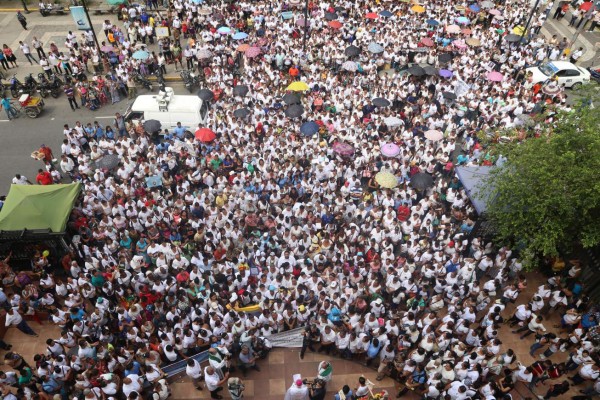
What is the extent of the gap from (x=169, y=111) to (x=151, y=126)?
1099 mm

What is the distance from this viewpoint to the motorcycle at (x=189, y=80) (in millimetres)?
21312

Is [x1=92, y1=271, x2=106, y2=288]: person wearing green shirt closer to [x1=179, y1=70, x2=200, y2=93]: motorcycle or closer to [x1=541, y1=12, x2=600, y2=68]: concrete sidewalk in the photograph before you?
[x1=179, y1=70, x2=200, y2=93]: motorcycle

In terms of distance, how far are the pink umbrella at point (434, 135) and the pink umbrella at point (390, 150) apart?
5.25ft

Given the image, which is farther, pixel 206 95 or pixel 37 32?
pixel 37 32

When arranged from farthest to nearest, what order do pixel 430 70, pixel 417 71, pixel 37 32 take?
1. pixel 37 32
2. pixel 430 70
3. pixel 417 71

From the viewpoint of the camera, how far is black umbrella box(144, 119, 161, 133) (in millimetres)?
16047

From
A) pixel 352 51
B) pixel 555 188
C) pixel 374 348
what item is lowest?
pixel 374 348

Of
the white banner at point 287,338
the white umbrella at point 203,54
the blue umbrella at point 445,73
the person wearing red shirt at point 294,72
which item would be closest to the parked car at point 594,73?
the blue umbrella at point 445,73

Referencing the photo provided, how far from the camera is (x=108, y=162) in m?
14.5

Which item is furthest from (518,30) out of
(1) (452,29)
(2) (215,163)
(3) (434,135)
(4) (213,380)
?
(4) (213,380)

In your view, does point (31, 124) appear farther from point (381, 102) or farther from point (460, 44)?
point (460, 44)

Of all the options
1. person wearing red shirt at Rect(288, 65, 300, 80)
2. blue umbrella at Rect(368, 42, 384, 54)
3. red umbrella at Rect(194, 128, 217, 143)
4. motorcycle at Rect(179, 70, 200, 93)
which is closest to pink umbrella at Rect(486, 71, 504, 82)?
blue umbrella at Rect(368, 42, 384, 54)

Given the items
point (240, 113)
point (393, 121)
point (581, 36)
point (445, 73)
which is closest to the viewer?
point (393, 121)

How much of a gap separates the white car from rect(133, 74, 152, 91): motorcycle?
18896 millimetres
